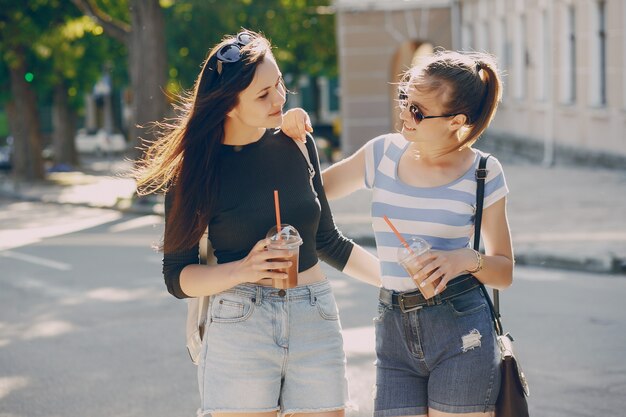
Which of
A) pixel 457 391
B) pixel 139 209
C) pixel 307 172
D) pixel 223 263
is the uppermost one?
pixel 307 172

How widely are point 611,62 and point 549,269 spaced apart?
10.5 metres

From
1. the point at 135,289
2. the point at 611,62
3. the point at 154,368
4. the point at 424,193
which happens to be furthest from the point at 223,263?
the point at 611,62

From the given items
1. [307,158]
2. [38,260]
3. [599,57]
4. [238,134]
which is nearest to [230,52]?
[238,134]

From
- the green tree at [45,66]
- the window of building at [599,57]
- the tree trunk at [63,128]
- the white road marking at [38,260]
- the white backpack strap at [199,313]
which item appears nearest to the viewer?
the white backpack strap at [199,313]

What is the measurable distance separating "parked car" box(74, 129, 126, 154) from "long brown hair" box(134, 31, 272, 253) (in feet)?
163

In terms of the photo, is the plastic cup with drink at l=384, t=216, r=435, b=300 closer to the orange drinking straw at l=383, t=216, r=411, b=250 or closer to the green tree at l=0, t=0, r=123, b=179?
the orange drinking straw at l=383, t=216, r=411, b=250

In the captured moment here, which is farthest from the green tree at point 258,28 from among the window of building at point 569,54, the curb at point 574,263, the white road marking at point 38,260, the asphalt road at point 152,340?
the asphalt road at point 152,340

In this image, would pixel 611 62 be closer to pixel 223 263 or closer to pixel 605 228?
pixel 605 228

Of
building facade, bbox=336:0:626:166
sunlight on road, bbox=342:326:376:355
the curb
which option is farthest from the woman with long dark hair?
building facade, bbox=336:0:626:166

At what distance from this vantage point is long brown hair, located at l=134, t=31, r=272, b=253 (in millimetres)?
3514

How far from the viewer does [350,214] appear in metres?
17.2

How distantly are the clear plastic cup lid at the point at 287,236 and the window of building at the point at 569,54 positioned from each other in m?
21.7

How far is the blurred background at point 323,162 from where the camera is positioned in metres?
7.41

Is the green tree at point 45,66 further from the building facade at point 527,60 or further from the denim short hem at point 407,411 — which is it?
the denim short hem at point 407,411
